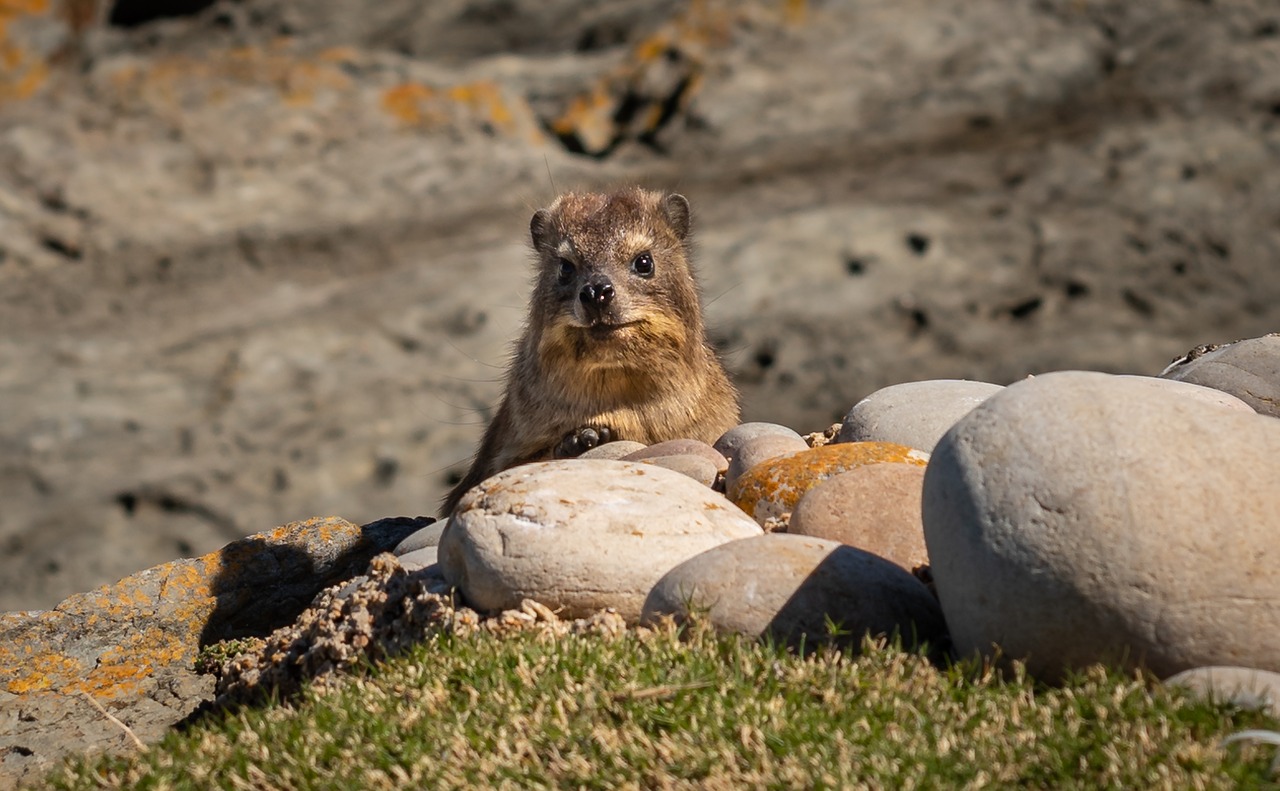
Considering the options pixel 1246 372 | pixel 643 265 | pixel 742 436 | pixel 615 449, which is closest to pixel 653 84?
pixel 643 265

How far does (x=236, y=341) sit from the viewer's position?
15.9 metres

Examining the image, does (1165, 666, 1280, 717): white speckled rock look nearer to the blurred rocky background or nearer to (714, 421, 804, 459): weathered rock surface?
(714, 421, 804, 459): weathered rock surface

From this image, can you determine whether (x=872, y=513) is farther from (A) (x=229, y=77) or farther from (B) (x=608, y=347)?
(A) (x=229, y=77)

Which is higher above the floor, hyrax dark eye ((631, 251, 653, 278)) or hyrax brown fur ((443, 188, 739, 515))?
hyrax dark eye ((631, 251, 653, 278))

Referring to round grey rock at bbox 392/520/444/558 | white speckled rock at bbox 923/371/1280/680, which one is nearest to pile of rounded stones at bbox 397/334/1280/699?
white speckled rock at bbox 923/371/1280/680

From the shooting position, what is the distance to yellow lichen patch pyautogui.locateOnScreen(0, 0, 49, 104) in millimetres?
17578

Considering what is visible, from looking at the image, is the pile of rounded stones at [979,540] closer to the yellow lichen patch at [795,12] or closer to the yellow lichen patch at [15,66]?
the yellow lichen patch at [795,12]

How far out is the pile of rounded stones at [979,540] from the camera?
4.28 m

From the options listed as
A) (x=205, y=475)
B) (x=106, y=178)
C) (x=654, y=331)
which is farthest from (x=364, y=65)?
(x=654, y=331)

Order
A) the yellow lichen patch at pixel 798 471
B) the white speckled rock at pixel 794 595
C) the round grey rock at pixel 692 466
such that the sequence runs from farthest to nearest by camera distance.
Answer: the round grey rock at pixel 692 466
the yellow lichen patch at pixel 798 471
the white speckled rock at pixel 794 595

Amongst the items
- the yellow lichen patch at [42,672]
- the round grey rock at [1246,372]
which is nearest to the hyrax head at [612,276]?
the round grey rock at [1246,372]

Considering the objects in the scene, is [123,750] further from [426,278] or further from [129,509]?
[426,278]

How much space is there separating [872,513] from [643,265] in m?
3.27

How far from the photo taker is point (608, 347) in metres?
8.27
